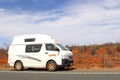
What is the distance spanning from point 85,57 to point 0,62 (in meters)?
9.52

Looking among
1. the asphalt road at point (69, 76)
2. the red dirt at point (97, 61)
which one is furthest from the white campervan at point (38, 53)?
the asphalt road at point (69, 76)

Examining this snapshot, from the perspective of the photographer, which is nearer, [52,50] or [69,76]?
[69,76]

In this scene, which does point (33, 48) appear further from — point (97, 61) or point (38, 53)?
point (97, 61)

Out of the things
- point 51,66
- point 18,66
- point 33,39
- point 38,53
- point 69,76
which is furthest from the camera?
point 18,66

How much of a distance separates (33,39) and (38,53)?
1.38 meters

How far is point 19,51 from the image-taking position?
31.5 m

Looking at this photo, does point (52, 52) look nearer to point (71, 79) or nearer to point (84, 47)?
point (71, 79)

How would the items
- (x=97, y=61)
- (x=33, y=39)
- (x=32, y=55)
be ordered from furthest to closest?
(x=97, y=61) < (x=33, y=39) < (x=32, y=55)

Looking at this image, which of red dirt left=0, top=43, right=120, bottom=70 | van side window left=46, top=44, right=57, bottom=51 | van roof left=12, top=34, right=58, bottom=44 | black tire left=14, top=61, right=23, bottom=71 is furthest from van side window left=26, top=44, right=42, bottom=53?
red dirt left=0, top=43, right=120, bottom=70

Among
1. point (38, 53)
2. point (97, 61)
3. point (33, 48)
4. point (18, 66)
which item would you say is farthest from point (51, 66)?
point (97, 61)

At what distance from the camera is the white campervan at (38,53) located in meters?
29.3

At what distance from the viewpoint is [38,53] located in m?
30.4

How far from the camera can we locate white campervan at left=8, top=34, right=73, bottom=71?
29.3m

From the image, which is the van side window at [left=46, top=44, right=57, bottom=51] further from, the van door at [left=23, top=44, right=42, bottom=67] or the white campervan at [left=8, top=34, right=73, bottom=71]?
the van door at [left=23, top=44, right=42, bottom=67]
